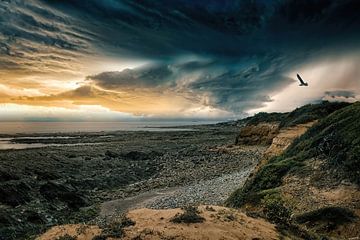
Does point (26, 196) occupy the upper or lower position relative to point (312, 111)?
lower

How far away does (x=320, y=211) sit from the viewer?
12.9m

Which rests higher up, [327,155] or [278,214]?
[327,155]

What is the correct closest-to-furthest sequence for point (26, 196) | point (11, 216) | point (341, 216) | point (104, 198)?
point (341, 216) → point (11, 216) → point (26, 196) → point (104, 198)

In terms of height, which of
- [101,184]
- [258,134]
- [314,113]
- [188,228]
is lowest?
[101,184]

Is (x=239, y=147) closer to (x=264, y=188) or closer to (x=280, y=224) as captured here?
(x=264, y=188)

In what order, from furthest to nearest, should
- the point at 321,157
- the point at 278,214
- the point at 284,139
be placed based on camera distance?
the point at 284,139 < the point at 321,157 < the point at 278,214

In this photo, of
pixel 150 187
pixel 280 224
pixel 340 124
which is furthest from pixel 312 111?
pixel 280 224

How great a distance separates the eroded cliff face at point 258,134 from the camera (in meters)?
49.8

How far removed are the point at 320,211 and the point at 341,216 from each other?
0.72 m

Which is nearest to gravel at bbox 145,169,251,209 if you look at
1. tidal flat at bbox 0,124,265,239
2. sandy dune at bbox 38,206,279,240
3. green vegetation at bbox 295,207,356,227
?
tidal flat at bbox 0,124,265,239

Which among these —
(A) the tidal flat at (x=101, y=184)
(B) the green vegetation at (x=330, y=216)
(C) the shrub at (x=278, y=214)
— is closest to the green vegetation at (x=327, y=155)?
(B) the green vegetation at (x=330, y=216)

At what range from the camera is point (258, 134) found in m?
52.8

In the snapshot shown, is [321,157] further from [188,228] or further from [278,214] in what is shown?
[188,228]

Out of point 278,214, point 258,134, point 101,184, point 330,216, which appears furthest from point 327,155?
point 258,134
